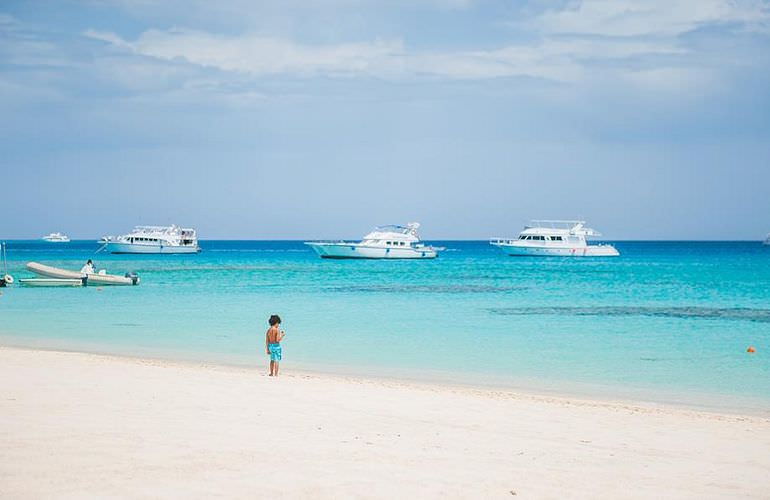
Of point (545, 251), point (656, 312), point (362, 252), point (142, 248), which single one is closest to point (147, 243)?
point (142, 248)

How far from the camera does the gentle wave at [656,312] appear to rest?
1259 inches

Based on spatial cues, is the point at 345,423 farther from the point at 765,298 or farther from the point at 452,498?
the point at 765,298

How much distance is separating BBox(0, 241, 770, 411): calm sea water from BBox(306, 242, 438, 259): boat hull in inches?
1632

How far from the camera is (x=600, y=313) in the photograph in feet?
110

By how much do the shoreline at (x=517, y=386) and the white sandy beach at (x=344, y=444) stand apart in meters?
0.96

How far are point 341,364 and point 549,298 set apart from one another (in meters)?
23.9

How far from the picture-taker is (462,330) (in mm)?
27469

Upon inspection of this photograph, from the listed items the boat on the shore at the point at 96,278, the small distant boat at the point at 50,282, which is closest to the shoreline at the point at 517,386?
the boat on the shore at the point at 96,278

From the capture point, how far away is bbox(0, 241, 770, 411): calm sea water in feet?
60.0

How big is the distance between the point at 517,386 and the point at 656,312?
19.0 metres

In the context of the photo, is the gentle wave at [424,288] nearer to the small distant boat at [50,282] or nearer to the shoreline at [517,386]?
the small distant boat at [50,282]

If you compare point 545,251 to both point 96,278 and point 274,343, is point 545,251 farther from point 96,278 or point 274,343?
point 274,343

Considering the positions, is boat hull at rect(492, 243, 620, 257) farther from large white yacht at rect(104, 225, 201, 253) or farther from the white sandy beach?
the white sandy beach

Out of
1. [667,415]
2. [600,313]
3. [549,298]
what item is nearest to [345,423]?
[667,415]
